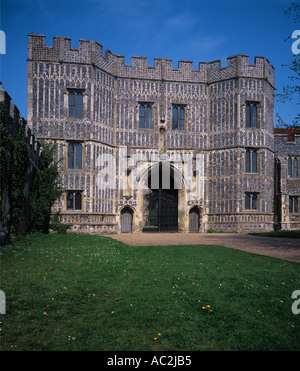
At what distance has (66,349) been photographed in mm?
3408

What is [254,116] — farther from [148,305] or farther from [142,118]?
[148,305]

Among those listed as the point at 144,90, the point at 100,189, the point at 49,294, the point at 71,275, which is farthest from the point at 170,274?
the point at 144,90

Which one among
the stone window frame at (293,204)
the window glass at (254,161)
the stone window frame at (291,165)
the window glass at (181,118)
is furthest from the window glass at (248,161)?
the stone window frame at (293,204)

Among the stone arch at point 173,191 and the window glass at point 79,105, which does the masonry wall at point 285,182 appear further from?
the window glass at point 79,105

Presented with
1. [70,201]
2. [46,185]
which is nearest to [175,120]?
[70,201]

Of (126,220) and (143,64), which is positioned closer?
(126,220)

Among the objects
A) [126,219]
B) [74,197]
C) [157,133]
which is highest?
[157,133]

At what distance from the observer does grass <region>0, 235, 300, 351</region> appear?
3.61 metres

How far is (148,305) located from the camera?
476 centimetres

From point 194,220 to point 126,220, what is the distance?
15.1 feet

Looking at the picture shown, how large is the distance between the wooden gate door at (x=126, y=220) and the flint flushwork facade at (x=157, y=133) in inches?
2.5

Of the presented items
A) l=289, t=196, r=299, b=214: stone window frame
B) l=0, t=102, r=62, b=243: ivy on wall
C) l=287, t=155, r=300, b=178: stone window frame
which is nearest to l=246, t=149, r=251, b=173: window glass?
l=287, t=155, r=300, b=178: stone window frame
